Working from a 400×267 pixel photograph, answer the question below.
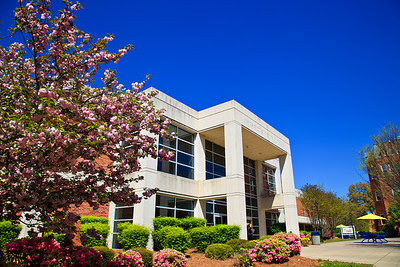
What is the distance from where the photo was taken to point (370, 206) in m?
57.1

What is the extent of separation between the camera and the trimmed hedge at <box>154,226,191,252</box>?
12.8 m

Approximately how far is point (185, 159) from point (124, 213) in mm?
5264

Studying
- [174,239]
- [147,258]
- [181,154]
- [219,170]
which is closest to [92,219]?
[174,239]

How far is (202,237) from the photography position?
44.2 feet

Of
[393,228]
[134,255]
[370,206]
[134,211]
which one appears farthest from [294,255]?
Result: [370,206]

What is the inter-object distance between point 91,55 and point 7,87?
1734 mm

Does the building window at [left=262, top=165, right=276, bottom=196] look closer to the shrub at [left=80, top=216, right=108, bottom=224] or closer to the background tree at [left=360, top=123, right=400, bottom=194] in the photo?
the background tree at [left=360, top=123, right=400, bottom=194]

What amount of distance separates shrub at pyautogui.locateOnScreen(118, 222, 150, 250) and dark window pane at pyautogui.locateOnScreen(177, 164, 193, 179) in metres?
5.02

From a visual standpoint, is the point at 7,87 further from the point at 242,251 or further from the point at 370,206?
the point at 370,206

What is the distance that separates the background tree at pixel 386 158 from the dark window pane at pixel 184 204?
14.0 meters

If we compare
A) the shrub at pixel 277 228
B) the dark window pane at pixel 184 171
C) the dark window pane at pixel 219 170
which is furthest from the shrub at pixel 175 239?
the shrub at pixel 277 228

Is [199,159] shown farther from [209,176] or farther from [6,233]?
[6,233]

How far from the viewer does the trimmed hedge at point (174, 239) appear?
12.8 metres

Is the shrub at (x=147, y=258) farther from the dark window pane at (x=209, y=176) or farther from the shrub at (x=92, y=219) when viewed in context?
the dark window pane at (x=209, y=176)
